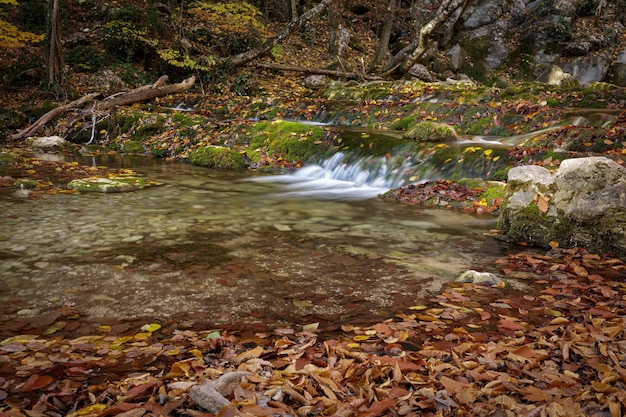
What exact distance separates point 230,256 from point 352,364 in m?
2.17

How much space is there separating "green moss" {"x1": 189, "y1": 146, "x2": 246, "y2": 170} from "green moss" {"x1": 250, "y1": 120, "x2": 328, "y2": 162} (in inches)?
26.6

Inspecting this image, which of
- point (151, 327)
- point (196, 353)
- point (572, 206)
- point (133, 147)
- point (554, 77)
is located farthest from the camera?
point (554, 77)

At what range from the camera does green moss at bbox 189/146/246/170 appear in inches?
409

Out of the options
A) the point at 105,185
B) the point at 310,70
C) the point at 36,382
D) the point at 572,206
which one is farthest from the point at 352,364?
the point at 310,70

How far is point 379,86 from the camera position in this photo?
1525 cm

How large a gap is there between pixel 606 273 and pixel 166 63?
1791cm

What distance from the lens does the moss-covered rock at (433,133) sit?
9.32m

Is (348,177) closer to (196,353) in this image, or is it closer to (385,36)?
(196,353)

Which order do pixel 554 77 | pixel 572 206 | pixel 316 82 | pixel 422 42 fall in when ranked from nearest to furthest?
1. pixel 572 206
2. pixel 422 42
3. pixel 316 82
4. pixel 554 77

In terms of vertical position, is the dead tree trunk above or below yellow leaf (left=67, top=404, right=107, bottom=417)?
above

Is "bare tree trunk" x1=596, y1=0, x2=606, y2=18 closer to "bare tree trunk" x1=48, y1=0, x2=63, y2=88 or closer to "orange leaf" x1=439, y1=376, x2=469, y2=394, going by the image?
"bare tree trunk" x1=48, y1=0, x2=63, y2=88

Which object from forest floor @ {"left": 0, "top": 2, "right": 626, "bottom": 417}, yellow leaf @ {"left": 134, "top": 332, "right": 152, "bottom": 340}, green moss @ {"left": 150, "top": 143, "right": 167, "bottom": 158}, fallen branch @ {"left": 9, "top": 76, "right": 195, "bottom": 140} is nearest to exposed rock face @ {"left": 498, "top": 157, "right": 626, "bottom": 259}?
forest floor @ {"left": 0, "top": 2, "right": 626, "bottom": 417}

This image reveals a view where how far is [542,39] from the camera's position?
23.7 metres

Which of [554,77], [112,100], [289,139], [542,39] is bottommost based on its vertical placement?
[289,139]
